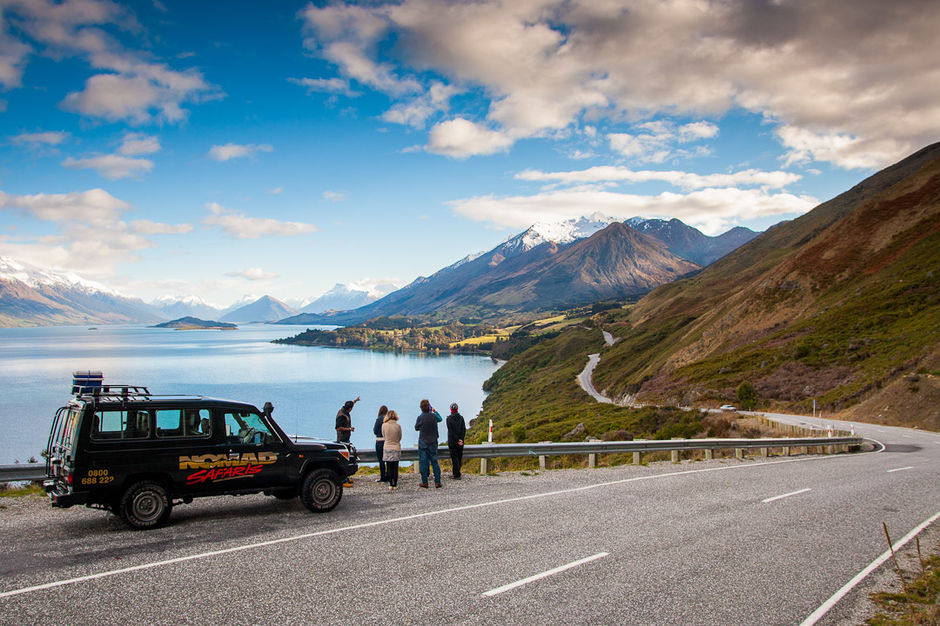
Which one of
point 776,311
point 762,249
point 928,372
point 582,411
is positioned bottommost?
point 582,411

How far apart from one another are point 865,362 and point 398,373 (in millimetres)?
130195

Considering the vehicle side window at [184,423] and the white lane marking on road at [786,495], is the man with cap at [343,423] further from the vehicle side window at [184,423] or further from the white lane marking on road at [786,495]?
the white lane marking on road at [786,495]

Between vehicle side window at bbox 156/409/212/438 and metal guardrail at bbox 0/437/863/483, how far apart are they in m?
3.98

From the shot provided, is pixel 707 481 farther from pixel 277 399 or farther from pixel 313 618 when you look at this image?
pixel 277 399

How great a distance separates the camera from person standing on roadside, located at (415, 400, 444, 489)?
1447 centimetres

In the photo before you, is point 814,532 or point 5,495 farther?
point 5,495

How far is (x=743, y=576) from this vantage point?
27.0 ft

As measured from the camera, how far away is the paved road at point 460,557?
6793mm

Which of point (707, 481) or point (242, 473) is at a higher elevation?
point (242, 473)

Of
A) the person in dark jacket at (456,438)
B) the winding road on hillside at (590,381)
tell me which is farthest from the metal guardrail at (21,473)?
the winding road on hillside at (590,381)

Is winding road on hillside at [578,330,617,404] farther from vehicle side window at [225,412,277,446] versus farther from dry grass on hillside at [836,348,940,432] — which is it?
vehicle side window at [225,412,277,446]

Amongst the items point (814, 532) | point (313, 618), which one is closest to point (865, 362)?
point (814, 532)

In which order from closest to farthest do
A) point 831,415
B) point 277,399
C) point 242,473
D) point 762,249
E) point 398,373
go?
point 242,473, point 831,415, point 277,399, point 398,373, point 762,249

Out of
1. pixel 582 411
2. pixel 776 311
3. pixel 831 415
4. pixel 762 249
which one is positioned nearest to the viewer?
pixel 831 415
